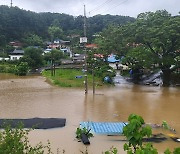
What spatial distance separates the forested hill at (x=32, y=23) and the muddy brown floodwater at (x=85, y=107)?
37.5 meters

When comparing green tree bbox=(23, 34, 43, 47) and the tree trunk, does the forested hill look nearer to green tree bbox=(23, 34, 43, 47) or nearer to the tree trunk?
green tree bbox=(23, 34, 43, 47)

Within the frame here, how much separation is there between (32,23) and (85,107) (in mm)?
55132

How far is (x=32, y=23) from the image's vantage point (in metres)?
70.1

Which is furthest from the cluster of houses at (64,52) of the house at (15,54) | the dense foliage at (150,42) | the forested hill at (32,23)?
the forested hill at (32,23)

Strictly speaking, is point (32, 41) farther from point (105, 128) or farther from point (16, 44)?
point (105, 128)

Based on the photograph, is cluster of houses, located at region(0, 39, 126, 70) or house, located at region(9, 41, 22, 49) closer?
cluster of houses, located at region(0, 39, 126, 70)

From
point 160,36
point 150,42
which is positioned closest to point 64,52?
point 150,42

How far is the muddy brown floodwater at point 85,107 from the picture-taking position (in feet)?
38.5

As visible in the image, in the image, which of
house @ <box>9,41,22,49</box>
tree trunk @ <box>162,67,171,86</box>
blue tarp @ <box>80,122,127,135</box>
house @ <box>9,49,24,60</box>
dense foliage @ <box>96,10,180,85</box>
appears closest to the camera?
blue tarp @ <box>80,122,127,135</box>

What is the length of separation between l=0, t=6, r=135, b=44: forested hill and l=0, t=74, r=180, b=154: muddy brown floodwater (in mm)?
37469

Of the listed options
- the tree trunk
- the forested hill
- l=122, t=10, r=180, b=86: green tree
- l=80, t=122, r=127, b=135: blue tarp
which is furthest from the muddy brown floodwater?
the forested hill

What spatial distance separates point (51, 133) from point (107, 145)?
2.61 metres

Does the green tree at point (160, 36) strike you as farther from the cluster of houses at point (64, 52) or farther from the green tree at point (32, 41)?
the green tree at point (32, 41)

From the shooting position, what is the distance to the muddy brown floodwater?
11.7m
